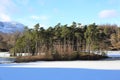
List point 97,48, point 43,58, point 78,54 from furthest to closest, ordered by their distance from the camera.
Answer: point 97,48 < point 78,54 < point 43,58

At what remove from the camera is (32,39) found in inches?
903

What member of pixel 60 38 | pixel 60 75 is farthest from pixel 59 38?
pixel 60 75

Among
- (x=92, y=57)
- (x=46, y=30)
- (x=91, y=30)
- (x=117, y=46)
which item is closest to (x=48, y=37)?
(x=46, y=30)

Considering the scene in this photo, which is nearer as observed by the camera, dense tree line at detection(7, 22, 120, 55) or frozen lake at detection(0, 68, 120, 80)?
frozen lake at detection(0, 68, 120, 80)

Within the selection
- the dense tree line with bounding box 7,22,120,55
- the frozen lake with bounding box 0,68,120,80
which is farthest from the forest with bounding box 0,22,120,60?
the frozen lake with bounding box 0,68,120,80

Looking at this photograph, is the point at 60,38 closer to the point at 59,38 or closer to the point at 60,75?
the point at 59,38

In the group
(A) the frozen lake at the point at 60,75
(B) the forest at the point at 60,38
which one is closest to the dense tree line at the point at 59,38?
(B) the forest at the point at 60,38

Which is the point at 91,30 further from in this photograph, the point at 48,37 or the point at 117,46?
the point at 117,46

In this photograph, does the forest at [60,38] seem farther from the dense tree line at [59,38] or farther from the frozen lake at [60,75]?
the frozen lake at [60,75]

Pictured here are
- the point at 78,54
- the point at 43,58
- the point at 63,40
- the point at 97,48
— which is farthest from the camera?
the point at 63,40

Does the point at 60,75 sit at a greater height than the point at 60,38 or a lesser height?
lesser

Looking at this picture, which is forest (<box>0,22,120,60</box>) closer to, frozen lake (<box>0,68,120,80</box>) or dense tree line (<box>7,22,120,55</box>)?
dense tree line (<box>7,22,120,55</box>)

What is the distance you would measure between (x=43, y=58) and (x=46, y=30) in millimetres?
5773

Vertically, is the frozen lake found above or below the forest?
below
